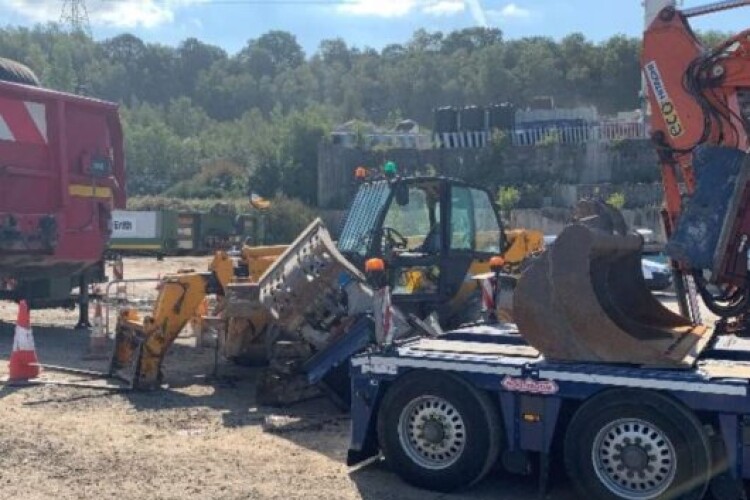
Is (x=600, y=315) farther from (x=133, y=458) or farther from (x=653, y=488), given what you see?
(x=133, y=458)

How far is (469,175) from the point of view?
204 ft

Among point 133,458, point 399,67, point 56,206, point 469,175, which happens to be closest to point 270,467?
point 133,458

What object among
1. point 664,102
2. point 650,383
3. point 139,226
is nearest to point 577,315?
point 650,383

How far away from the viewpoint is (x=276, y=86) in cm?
13975

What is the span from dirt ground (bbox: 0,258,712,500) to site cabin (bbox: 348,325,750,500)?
29cm

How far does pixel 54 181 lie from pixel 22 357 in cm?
372

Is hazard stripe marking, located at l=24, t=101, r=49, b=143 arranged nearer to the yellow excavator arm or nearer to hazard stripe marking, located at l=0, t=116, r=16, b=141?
hazard stripe marking, located at l=0, t=116, r=16, b=141

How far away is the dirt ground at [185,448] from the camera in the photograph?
667cm

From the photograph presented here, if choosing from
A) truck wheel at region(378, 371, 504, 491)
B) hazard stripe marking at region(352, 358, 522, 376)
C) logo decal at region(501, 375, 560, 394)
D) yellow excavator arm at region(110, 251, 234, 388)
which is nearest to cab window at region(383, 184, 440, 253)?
yellow excavator arm at region(110, 251, 234, 388)

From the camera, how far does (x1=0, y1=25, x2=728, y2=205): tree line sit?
7119 centimetres

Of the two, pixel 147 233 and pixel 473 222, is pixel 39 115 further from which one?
pixel 147 233

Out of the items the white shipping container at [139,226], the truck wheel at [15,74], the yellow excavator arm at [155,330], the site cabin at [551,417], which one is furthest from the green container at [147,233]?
the site cabin at [551,417]

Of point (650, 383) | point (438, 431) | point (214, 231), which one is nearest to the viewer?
point (650, 383)

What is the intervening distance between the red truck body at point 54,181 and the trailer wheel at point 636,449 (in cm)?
896
